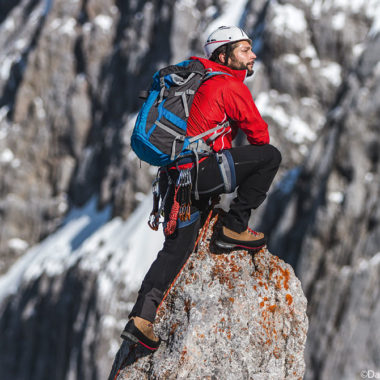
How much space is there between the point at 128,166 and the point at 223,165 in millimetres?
48034

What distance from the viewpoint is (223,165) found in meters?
6.11

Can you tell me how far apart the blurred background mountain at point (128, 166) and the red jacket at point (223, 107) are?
76.7 ft

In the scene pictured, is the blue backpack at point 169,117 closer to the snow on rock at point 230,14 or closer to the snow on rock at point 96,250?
the snow on rock at point 96,250

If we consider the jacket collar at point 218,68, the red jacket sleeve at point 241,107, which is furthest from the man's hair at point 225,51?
the red jacket sleeve at point 241,107

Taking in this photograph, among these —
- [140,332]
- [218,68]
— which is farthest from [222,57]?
[140,332]

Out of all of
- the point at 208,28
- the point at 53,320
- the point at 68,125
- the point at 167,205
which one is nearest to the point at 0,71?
the point at 68,125

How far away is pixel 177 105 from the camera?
5.93m

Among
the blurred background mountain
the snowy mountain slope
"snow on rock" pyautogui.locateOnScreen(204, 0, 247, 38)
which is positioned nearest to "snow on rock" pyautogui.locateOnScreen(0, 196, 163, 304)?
the snowy mountain slope

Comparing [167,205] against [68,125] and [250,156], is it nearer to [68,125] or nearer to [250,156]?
[250,156]

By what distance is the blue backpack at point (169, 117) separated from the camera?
5914 millimetres

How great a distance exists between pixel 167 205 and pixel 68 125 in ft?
213

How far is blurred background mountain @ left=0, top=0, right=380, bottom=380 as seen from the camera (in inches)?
1171

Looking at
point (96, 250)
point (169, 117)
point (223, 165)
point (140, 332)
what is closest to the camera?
point (140, 332)

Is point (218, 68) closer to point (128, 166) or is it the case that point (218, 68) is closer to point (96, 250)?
point (96, 250)
